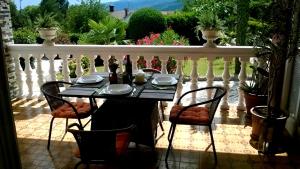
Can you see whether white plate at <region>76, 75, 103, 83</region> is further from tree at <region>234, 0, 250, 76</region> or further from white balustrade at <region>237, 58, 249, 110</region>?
tree at <region>234, 0, 250, 76</region>

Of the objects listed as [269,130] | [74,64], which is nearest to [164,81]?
[269,130]

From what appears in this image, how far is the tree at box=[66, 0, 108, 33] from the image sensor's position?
45.6 feet

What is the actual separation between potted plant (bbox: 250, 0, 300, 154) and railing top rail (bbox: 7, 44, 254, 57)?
617 mm

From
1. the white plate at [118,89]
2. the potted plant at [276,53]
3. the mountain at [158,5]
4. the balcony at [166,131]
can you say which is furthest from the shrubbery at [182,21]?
the white plate at [118,89]

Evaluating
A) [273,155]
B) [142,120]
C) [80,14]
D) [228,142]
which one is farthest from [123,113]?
[80,14]

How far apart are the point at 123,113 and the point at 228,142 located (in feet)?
4.11

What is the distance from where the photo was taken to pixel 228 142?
3381 mm

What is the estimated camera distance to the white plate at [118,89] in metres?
2.78

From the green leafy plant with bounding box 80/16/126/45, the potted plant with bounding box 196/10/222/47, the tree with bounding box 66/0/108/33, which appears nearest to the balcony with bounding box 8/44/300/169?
the potted plant with bounding box 196/10/222/47

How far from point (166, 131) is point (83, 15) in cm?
1150

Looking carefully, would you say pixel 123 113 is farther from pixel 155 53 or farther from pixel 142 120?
pixel 155 53

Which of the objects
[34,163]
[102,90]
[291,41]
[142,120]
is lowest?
[34,163]

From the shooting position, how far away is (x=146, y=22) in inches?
456

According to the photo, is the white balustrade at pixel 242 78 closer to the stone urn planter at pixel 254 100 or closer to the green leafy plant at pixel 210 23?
the stone urn planter at pixel 254 100
